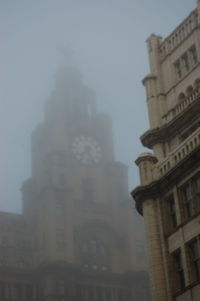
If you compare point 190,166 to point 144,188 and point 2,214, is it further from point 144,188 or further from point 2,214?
point 2,214

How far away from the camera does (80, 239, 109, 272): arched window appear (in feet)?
395

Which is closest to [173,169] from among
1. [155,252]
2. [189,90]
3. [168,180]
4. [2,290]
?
[168,180]

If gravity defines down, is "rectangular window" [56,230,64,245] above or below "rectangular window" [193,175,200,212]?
above

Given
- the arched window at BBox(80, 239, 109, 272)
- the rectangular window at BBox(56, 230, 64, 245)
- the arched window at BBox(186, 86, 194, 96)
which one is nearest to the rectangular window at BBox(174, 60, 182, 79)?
the arched window at BBox(186, 86, 194, 96)

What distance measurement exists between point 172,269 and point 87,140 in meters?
94.6

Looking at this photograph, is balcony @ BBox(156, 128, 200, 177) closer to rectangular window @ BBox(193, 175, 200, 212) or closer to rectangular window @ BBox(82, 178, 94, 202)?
rectangular window @ BBox(193, 175, 200, 212)

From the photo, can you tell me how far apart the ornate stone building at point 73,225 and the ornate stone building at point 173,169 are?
59909 mm

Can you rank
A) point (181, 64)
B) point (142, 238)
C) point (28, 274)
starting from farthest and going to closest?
point (142, 238) < point (28, 274) < point (181, 64)

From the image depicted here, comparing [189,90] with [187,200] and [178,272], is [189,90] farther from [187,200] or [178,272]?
[178,272]

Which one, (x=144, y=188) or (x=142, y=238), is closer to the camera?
(x=144, y=188)

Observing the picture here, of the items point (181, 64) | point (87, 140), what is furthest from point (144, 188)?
point (87, 140)

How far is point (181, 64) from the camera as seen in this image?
57688 millimetres

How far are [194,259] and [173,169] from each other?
248 inches

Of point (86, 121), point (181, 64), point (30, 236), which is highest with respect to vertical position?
point (86, 121)
